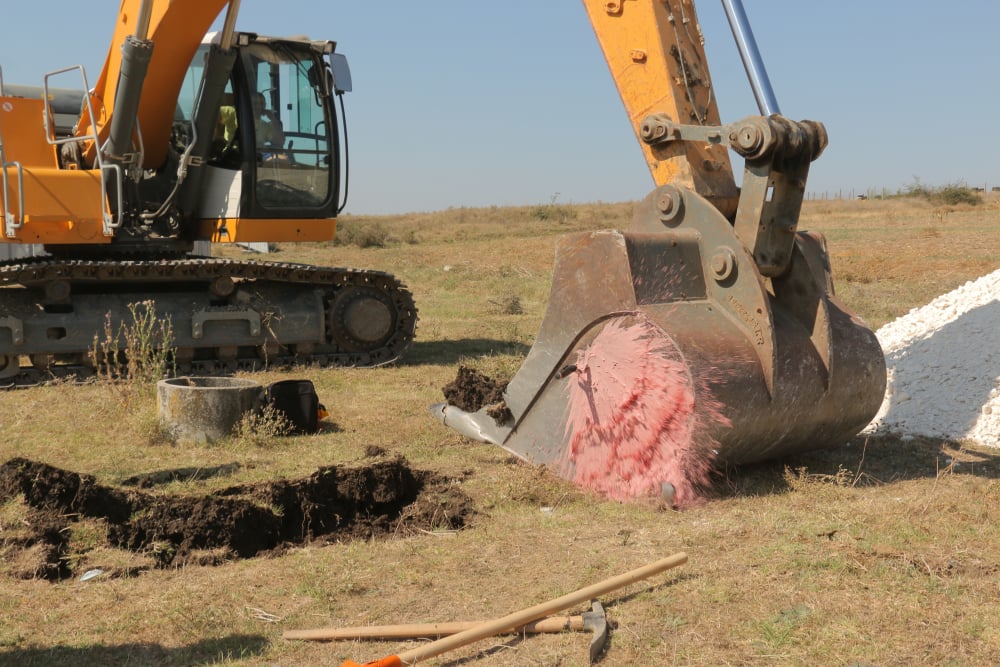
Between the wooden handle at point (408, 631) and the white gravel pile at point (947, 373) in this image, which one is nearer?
the wooden handle at point (408, 631)

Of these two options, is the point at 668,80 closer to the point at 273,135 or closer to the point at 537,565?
the point at 537,565

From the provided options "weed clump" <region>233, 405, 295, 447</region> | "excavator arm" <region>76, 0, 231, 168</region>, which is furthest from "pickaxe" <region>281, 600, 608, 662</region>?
"excavator arm" <region>76, 0, 231, 168</region>

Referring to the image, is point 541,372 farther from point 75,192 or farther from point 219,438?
point 75,192

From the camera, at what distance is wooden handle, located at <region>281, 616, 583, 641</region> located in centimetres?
379

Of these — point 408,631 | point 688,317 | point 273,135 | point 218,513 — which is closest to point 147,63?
point 273,135

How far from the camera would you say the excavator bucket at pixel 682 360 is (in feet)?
17.3

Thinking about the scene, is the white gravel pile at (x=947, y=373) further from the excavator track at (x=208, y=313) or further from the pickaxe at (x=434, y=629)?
the excavator track at (x=208, y=313)

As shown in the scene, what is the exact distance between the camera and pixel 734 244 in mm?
5633

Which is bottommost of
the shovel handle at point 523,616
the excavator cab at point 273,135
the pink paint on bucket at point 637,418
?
the shovel handle at point 523,616

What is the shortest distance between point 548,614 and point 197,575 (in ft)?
5.51

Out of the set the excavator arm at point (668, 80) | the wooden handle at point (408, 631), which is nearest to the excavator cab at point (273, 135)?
the excavator arm at point (668, 80)

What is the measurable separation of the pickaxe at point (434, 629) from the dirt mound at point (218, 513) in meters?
1.19

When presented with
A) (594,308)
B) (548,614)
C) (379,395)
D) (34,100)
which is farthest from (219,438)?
(34,100)

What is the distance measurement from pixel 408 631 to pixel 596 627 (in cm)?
69
